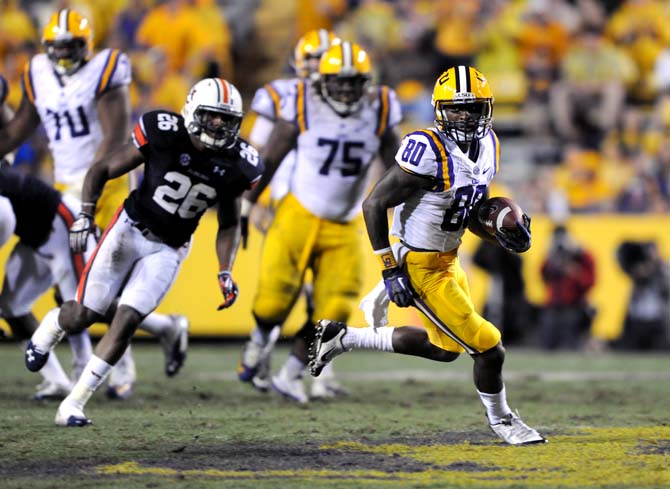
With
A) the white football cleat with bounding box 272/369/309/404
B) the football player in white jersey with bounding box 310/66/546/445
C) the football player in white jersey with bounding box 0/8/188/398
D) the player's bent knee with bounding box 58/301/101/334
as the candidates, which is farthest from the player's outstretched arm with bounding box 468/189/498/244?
the football player in white jersey with bounding box 0/8/188/398

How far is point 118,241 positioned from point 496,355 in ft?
6.34

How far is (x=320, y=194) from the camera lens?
279 inches

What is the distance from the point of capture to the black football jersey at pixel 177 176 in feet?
18.7

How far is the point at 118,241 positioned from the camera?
5.78 meters

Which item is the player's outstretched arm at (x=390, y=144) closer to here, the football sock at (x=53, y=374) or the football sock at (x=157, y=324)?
the football sock at (x=157, y=324)

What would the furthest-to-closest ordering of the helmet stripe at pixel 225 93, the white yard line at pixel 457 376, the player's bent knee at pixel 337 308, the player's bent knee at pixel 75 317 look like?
the white yard line at pixel 457 376, the player's bent knee at pixel 337 308, the player's bent knee at pixel 75 317, the helmet stripe at pixel 225 93

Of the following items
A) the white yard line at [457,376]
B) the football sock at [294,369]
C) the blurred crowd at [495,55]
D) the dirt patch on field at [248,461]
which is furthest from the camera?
the blurred crowd at [495,55]

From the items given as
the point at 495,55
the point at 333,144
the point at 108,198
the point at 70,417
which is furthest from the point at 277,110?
the point at 495,55

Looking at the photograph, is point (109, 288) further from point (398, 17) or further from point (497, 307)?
point (398, 17)

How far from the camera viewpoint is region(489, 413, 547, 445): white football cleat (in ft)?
17.0

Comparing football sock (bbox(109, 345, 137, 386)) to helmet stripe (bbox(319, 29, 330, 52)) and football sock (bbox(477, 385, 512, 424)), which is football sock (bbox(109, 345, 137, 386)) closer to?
helmet stripe (bbox(319, 29, 330, 52))

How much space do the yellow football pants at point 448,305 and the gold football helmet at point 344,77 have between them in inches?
71.7

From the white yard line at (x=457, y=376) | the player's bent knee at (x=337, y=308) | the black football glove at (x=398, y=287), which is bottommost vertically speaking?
the white yard line at (x=457, y=376)

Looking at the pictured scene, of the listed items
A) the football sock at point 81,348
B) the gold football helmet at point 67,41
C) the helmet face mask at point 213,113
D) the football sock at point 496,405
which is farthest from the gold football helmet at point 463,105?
the football sock at point 81,348
